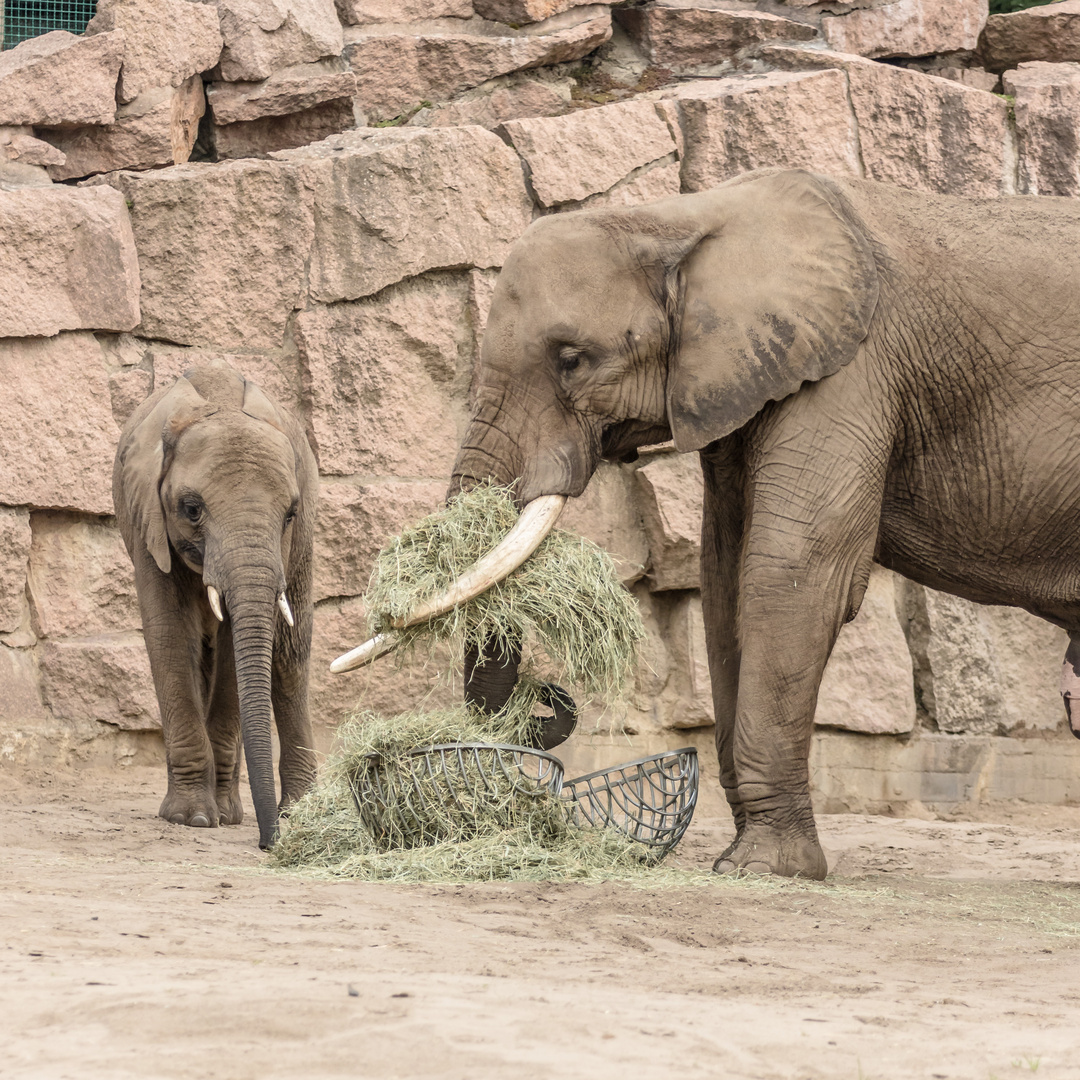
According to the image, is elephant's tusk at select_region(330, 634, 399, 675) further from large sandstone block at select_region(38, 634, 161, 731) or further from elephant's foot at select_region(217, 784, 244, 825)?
large sandstone block at select_region(38, 634, 161, 731)

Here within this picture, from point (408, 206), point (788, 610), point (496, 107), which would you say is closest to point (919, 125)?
point (496, 107)

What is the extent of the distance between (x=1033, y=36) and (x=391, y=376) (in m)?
4.57

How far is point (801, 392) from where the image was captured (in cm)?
576

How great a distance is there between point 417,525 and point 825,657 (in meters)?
1.46

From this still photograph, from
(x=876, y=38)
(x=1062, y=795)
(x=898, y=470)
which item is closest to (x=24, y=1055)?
(x=898, y=470)

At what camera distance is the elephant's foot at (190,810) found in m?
6.71

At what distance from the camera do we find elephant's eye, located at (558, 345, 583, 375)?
5.88 m

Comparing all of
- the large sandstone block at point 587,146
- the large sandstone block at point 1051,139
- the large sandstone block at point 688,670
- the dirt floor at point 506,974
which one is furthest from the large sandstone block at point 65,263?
the large sandstone block at point 1051,139

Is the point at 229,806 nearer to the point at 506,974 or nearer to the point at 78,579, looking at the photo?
the point at 78,579

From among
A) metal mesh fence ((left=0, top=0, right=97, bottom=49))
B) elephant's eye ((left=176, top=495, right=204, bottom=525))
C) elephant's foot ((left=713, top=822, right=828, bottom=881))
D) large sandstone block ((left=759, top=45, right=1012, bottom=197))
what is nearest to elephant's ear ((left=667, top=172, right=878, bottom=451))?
elephant's foot ((left=713, top=822, right=828, bottom=881))

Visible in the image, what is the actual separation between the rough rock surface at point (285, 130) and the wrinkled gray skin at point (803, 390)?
366cm

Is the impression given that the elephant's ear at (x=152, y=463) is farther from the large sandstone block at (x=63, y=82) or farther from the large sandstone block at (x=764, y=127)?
the large sandstone block at (x=764, y=127)

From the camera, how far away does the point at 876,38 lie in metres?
9.95

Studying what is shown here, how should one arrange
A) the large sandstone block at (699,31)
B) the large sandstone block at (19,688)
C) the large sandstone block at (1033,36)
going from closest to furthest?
the large sandstone block at (19,688)
the large sandstone block at (699,31)
the large sandstone block at (1033,36)
